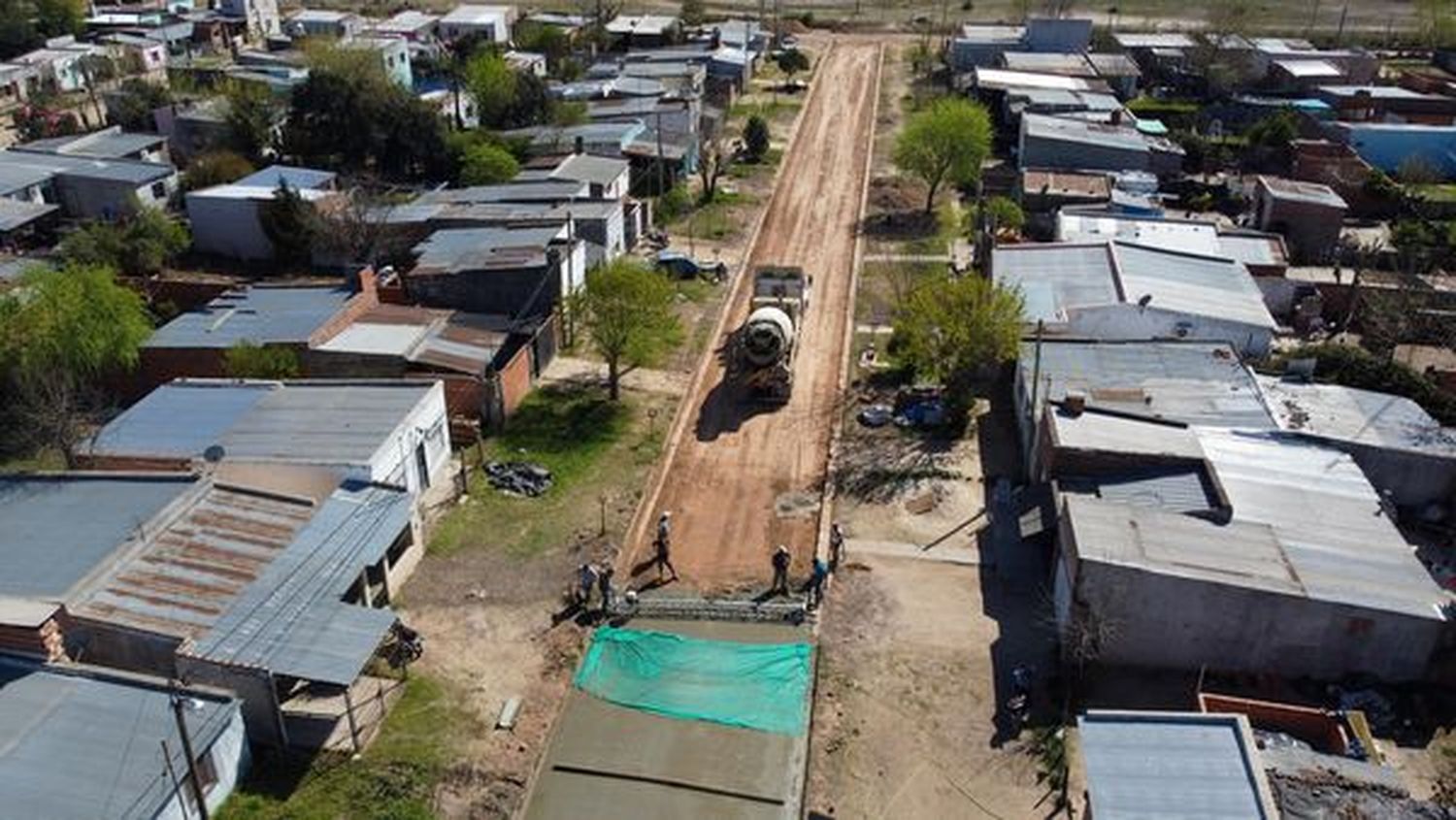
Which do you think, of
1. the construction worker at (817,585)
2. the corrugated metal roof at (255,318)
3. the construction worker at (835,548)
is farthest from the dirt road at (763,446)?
the corrugated metal roof at (255,318)

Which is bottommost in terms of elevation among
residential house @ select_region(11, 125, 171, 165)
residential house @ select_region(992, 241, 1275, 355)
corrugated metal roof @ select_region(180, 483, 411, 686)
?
corrugated metal roof @ select_region(180, 483, 411, 686)

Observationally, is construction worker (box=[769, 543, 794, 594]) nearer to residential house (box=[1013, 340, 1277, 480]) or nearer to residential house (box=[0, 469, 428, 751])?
residential house (box=[1013, 340, 1277, 480])

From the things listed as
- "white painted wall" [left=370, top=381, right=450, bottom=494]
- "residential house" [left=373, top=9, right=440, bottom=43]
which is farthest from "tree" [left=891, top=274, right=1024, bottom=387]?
"residential house" [left=373, top=9, right=440, bottom=43]

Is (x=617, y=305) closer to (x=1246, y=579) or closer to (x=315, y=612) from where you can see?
(x=315, y=612)

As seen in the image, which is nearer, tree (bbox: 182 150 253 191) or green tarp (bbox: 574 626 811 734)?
green tarp (bbox: 574 626 811 734)

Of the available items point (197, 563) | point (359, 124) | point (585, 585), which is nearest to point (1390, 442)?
point (585, 585)

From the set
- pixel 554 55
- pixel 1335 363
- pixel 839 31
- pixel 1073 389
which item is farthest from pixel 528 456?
pixel 839 31
